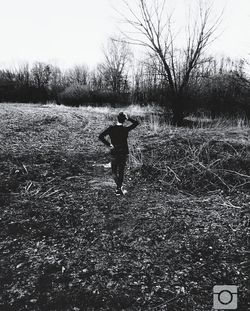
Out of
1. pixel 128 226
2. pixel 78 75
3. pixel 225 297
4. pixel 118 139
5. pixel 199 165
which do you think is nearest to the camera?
pixel 225 297

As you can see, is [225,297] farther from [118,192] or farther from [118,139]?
[118,139]

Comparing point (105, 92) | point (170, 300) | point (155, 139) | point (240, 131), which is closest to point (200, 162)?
point (155, 139)

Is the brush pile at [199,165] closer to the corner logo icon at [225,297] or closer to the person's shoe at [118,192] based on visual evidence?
the person's shoe at [118,192]

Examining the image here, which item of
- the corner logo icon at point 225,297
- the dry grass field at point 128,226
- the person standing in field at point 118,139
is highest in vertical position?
the person standing in field at point 118,139

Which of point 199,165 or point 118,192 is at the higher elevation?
point 199,165

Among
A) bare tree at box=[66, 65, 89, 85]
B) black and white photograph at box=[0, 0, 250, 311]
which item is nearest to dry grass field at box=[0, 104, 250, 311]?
black and white photograph at box=[0, 0, 250, 311]

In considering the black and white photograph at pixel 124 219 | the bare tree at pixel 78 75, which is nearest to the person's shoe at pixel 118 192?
the black and white photograph at pixel 124 219

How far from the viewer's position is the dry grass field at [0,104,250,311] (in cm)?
299

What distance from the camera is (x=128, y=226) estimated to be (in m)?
4.26

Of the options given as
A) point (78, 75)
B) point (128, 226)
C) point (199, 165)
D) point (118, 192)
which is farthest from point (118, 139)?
point (78, 75)

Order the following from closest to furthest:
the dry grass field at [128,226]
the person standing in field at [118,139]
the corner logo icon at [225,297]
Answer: the corner logo icon at [225,297]
the dry grass field at [128,226]
the person standing in field at [118,139]

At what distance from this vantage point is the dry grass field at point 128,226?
9.80ft

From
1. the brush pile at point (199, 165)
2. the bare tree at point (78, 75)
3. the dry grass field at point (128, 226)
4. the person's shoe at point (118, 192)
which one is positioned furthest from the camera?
the bare tree at point (78, 75)

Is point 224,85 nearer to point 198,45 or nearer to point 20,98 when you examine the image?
point 198,45
